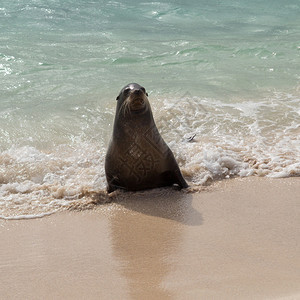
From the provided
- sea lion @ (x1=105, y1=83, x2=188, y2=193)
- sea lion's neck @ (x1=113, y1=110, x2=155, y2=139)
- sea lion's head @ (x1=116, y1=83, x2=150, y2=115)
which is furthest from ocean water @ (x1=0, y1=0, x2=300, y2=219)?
sea lion's head @ (x1=116, y1=83, x2=150, y2=115)

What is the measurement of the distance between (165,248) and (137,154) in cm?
140

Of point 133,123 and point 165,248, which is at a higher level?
point 133,123

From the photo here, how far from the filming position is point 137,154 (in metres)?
5.00

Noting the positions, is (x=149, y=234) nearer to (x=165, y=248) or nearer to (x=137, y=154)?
(x=165, y=248)

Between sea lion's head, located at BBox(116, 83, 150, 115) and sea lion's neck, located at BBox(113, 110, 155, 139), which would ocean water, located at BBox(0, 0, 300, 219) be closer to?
sea lion's neck, located at BBox(113, 110, 155, 139)

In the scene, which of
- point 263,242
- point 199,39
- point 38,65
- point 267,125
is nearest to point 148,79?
point 38,65

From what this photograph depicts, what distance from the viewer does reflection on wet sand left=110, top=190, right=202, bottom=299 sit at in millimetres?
3355

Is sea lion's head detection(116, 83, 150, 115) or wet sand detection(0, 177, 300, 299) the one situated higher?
sea lion's head detection(116, 83, 150, 115)

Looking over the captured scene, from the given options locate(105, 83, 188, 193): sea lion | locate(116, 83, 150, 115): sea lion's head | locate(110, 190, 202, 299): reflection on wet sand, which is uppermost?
locate(116, 83, 150, 115): sea lion's head

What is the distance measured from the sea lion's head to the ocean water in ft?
2.81

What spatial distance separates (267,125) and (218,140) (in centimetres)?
103

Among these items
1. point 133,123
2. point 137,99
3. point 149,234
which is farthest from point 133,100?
point 149,234

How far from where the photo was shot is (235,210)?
178 inches

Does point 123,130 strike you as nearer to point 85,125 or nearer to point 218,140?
point 218,140
